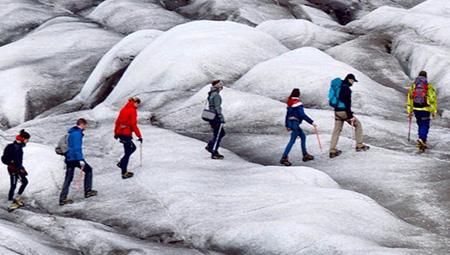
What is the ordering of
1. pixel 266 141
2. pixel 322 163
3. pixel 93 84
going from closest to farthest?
pixel 322 163
pixel 266 141
pixel 93 84

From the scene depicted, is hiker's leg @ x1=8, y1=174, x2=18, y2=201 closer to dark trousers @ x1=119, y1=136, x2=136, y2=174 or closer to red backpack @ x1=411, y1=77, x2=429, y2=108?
dark trousers @ x1=119, y1=136, x2=136, y2=174

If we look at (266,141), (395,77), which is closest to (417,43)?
(395,77)

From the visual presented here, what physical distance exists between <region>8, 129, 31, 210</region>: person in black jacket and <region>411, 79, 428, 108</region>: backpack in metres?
14.4

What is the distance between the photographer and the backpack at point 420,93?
24.3 meters

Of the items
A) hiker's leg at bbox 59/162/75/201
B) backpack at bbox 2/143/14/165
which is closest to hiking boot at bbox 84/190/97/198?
hiker's leg at bbox 59/162/75/201

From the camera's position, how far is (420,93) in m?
24.3

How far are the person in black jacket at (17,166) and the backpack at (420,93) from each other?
1445 centimetres

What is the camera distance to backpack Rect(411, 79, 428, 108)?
2428cm

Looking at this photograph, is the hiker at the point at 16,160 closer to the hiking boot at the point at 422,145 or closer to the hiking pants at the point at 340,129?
the hiking pants at the point at 340,129

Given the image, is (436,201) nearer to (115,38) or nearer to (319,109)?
(319,109)

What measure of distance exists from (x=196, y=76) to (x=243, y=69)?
3023 millimetres

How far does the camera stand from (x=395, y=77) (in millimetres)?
35969

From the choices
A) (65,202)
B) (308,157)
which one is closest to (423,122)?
(308,157)

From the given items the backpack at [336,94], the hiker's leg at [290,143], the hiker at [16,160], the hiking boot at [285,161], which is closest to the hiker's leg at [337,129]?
the backpack at [336,94]
